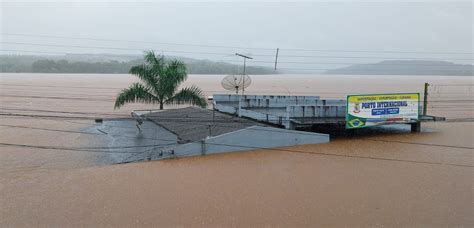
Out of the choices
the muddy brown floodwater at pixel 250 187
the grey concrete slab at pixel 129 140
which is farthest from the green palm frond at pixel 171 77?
the muddy brown floodwater at pixel 250 187

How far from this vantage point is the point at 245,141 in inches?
739

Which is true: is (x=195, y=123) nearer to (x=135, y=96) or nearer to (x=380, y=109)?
(x=135, y=96)

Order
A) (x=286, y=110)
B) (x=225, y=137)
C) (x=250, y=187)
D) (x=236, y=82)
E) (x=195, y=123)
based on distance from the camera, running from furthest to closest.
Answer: (x=236, y=82), (x=286, y=110), (x=195, y=123), (x=225, y=137), (x=250, y=187)

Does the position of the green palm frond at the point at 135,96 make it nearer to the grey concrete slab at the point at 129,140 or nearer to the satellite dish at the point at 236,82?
the grey concrete slab at the point at 129,140

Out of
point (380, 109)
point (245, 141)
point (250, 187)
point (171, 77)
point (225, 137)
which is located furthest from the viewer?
point (171, 77)

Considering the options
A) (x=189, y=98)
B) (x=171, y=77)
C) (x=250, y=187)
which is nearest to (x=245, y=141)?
(x=250, y=187)

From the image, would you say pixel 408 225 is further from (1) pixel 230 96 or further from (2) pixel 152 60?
(2) pixel 152 60

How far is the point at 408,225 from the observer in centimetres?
1130

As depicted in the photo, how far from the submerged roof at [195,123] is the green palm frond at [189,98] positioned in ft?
2.51

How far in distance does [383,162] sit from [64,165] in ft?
40.7

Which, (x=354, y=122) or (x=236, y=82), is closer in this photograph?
(x=354, y=122)

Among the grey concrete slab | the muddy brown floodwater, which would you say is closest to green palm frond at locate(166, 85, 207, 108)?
the grey concrete slab

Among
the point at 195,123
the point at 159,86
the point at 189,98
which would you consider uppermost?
the point at 159,86

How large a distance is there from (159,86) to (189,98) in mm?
2050
